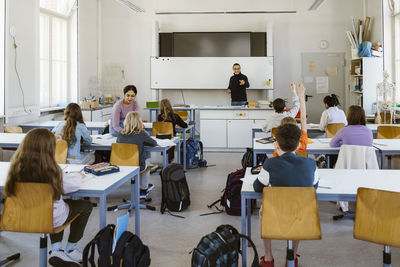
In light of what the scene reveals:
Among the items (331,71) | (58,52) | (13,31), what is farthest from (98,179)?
(331,71)

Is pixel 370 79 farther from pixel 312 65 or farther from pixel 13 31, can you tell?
pixel 13 31

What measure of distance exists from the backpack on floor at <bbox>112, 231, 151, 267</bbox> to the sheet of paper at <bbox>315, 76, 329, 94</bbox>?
839cm

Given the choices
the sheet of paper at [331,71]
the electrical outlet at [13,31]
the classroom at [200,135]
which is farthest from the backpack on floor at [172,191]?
the sheet of paper at [331,71]

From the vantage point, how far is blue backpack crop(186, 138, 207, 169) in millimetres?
6473

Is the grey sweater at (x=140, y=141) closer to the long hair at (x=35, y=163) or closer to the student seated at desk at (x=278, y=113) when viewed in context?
the long hair at (x=35, y=163)

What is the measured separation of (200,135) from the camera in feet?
27.3

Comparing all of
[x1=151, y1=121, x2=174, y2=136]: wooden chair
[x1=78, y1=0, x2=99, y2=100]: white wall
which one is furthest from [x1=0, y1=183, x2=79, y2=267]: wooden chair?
[x1=78, y1=0, x2=99, y2=100]: white wall

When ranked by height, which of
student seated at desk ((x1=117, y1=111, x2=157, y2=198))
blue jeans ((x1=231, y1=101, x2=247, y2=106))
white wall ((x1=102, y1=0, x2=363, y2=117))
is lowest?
student seated at desk ((x1=117, y1=111, x2=157, y2=198))

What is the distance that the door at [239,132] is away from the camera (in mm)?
8195

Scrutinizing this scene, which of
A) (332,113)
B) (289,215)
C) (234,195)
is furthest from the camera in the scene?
(332,113)

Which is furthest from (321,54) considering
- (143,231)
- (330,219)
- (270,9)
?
(143,231)

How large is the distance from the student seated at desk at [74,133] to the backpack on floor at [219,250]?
7.32 ft

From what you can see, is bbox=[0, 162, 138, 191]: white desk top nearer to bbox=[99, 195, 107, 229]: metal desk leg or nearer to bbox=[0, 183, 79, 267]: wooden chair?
bbox=[99, 195, 107, 229]: metal desk leg

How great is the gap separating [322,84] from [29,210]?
881cm
